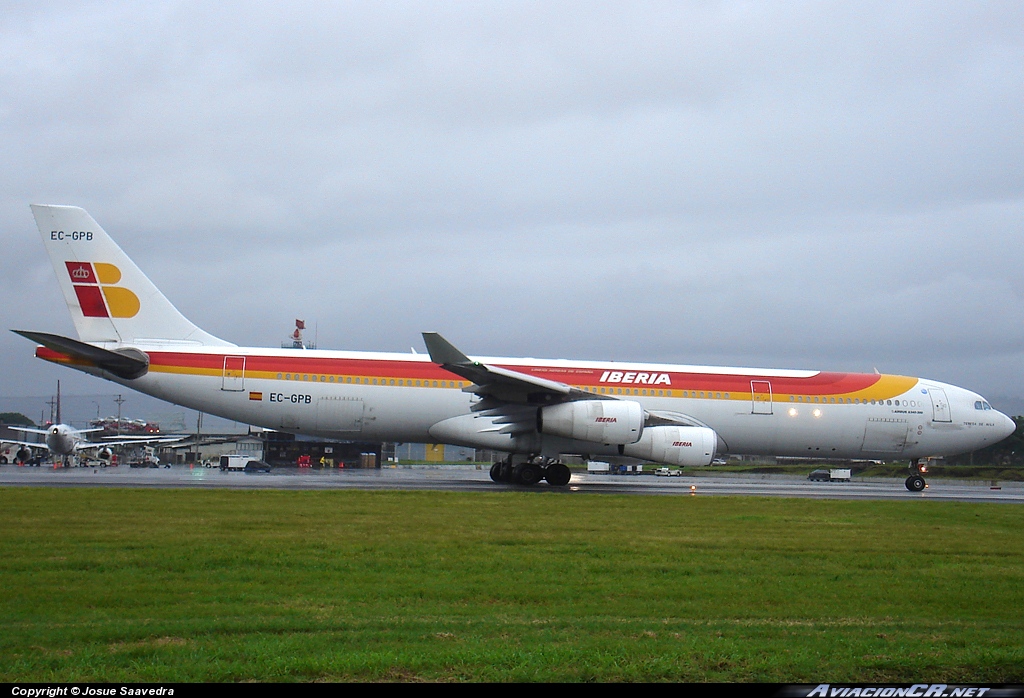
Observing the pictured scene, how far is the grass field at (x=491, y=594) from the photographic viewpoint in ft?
16.1

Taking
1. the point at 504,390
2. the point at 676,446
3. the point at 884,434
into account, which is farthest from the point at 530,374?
the point at 884,434

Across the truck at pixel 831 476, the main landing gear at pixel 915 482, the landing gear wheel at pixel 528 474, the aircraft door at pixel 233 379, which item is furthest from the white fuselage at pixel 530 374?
the truck at pixel 831 476

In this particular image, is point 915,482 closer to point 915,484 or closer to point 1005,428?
point 915,484

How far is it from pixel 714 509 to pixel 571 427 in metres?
5.24

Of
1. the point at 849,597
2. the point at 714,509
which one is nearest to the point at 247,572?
the point at 849,597

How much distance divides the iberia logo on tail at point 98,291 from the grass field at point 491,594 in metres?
8.67

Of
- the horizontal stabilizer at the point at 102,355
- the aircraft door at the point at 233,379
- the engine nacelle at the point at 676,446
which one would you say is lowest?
the engine nacelle at the point at 676,446

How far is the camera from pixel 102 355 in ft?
67.4

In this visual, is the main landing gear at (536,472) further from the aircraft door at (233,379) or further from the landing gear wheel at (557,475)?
the aircraft door at (233,379)

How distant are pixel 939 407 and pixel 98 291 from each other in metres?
23.3

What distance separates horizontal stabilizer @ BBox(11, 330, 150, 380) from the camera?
64.6 feet

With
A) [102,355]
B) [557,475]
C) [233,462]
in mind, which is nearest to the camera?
[102,355]

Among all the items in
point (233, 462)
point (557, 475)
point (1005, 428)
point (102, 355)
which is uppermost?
point (102, 355)
